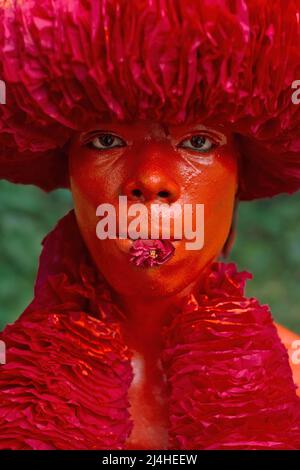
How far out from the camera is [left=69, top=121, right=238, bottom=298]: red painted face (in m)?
0.87

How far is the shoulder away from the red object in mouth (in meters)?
0.28

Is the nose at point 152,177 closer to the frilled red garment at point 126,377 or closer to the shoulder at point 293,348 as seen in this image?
the frilled red garment at point 126,377

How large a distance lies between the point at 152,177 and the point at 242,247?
1111 millimetres

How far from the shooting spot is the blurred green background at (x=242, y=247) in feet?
6.12

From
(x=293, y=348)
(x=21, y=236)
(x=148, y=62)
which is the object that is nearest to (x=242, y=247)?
(x=21, y=236)

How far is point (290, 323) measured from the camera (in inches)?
75.0

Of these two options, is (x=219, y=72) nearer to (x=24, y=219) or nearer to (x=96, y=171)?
(x=96, y=171)

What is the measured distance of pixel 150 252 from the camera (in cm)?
87

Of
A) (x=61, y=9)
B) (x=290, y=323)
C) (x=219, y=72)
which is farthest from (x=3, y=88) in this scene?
(x=290, y=323)

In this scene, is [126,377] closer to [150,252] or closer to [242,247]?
[150,252]

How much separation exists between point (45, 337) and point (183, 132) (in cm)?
27

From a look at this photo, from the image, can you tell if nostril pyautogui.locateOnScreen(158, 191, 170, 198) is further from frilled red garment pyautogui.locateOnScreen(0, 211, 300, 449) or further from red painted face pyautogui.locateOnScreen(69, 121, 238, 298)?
frilled red garment pyautogui.locateOnScreen(0, 211, 300, 449)

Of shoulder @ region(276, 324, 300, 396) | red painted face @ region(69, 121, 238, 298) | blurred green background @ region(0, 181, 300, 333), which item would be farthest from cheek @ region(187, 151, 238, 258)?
blurred green background @ region(0, 181, 300, 333)

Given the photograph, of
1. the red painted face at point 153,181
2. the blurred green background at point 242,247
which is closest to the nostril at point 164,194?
the red painted face at point 153,181
